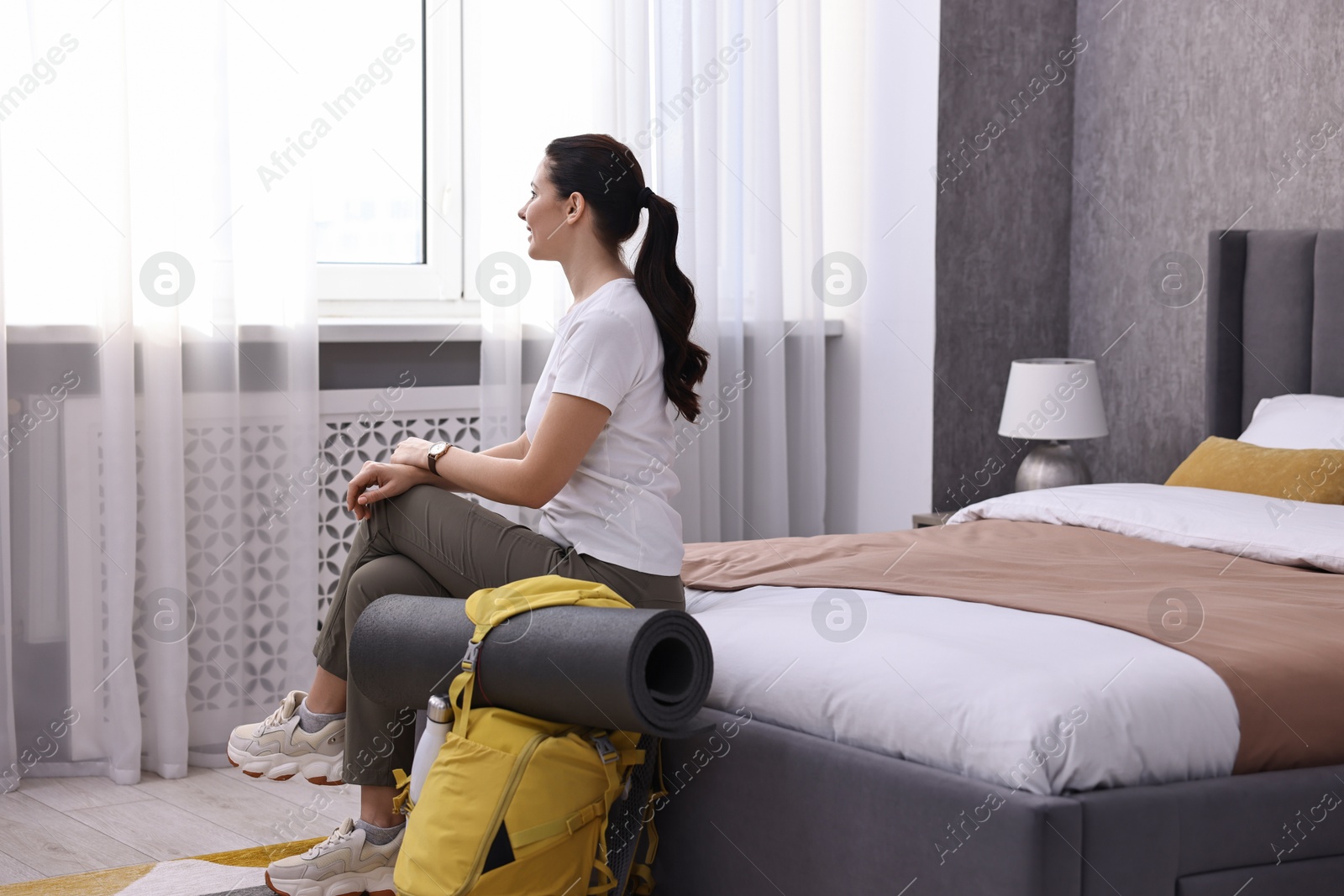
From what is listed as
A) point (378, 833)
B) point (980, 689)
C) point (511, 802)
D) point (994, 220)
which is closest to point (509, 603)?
point (511, 802)

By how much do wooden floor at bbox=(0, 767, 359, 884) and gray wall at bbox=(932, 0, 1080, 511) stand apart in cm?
198

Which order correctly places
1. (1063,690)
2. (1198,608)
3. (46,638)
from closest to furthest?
(1063,690)
(1198,608)
(46,638)

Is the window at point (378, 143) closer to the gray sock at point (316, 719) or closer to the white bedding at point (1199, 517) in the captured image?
the gray sock at point (316, 719)

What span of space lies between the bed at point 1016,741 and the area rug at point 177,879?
2.43 ft

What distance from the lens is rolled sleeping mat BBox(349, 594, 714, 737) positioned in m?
1.56

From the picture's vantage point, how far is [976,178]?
12.3ft

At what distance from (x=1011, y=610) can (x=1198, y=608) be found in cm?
26

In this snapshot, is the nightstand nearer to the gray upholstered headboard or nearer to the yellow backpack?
the gray upholstered headboard

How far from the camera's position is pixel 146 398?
282cm

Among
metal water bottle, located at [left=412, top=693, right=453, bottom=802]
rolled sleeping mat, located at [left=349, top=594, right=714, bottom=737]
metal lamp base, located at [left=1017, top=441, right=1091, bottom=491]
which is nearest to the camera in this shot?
rolled sleeping mat, located at [left=349, top=594, right=714, bottom=737]

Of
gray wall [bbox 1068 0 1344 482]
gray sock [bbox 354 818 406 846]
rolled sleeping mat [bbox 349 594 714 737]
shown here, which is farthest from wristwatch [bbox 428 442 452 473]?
gray wall [bbox 1068 0 1344 482]

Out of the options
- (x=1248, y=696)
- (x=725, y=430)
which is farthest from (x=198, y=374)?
(x=1248, y=696)

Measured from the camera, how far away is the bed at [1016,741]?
1.45 metres

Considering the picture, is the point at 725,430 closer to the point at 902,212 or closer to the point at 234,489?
the point at 902,212
